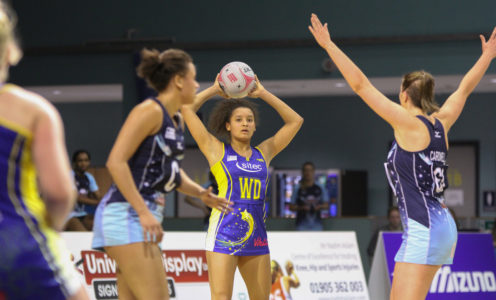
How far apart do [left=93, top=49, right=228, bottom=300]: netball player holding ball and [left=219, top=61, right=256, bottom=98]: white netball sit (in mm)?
1690

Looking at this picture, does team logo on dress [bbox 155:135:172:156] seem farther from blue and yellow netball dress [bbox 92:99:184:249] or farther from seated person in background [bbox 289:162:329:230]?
seated person in background [bbox 289:162:329:230]

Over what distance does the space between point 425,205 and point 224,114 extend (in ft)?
5.54

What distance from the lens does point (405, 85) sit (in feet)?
14.0

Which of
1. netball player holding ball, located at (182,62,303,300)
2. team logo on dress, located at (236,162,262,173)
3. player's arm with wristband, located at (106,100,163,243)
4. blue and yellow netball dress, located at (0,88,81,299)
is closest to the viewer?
blue and yellow netball dress, located at (0,88,81,299)

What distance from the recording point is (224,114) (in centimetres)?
510

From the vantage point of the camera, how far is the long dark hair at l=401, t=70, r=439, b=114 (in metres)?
4.21

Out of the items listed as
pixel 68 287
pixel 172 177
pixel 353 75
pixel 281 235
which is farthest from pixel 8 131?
pixel 281 235

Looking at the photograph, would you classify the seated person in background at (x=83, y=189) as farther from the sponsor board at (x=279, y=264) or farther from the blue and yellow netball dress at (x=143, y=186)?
the blue and yellow netball dress at (x=143, y=186)

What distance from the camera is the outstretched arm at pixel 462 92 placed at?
441 centimetres

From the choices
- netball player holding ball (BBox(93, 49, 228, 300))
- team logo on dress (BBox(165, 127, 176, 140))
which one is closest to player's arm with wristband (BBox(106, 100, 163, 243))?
netball player holding ball (BBox(93, 49, 228, 300))

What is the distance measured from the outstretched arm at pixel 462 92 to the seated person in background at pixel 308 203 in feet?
18.1

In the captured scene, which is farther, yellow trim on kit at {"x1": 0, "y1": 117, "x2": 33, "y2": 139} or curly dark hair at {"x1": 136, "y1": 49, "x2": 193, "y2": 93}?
curly dark hair at {"x1": 136, "y1": 49, "x2": 193, "y2": 93}

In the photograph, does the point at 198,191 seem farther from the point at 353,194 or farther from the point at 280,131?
the point at 353,194

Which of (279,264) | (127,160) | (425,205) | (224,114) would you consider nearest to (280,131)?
(224,114)
